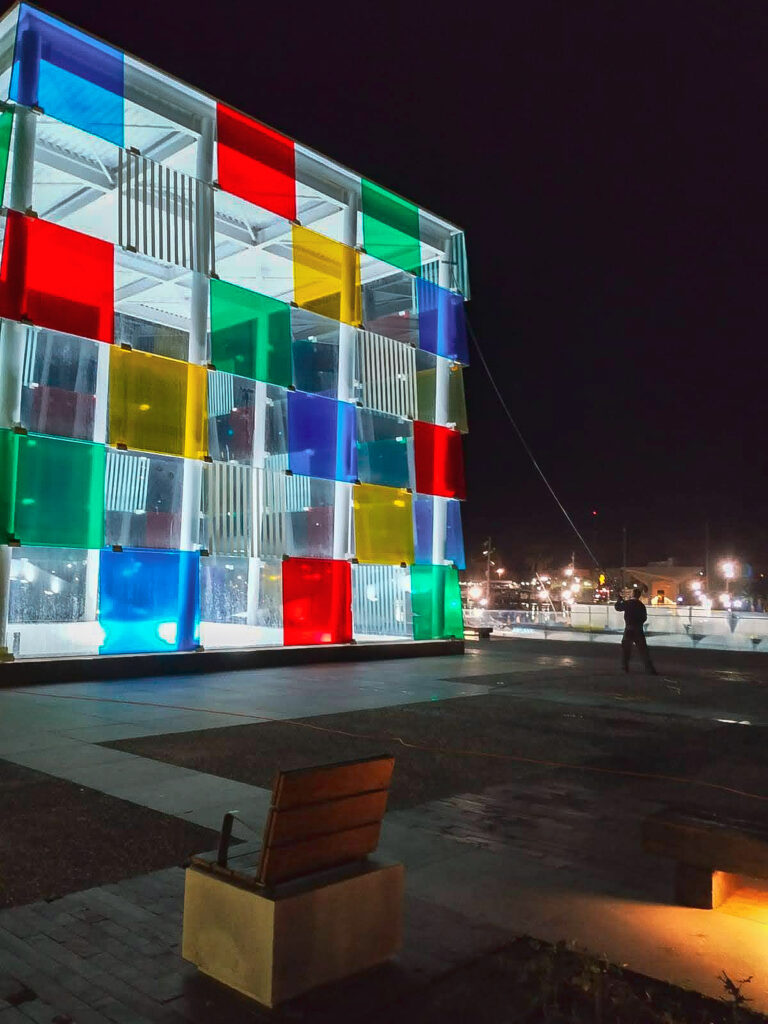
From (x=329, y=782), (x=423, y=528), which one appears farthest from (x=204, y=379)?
(x=329, y=782)

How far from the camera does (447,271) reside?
25.7 meters

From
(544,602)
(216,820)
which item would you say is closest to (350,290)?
(216,820)

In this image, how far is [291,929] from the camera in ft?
12.3

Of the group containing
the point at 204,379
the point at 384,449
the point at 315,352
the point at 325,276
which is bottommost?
the point at 384,449

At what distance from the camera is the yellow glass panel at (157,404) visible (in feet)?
57.4

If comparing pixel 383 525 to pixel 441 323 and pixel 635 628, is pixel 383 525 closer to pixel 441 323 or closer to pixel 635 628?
pixel 441 323

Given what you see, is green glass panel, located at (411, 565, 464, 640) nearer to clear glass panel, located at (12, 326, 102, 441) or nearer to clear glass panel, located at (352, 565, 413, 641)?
clear glass panel, located at (352, 565, 413, 641)

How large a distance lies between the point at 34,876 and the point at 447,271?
22925mm

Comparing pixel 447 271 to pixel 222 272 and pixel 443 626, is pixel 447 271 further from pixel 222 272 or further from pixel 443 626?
pixel 443 626

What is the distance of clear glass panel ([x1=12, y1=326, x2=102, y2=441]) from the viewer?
18.5 meters

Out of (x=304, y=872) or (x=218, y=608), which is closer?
(x=304, y=872)

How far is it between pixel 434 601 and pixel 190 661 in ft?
28.0

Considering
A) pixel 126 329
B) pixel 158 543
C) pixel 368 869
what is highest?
pixel 126 329

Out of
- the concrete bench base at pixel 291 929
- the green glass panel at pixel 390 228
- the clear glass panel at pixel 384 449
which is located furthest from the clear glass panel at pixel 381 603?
the concrete bench base at pixel 291 929
